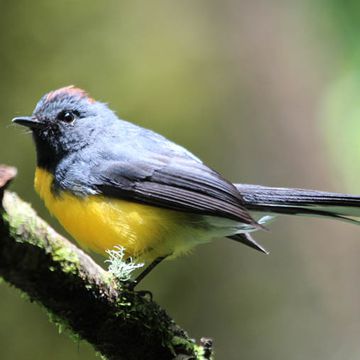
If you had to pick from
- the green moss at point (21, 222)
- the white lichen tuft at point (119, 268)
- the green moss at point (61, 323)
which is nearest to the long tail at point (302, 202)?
the white lichen tuft at point (119, 268)

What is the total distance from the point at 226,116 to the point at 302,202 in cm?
345

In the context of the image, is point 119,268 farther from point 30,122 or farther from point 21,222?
point 30,122

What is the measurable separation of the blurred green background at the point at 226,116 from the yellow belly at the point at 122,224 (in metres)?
2.63

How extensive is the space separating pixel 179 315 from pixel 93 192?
3.13 metres

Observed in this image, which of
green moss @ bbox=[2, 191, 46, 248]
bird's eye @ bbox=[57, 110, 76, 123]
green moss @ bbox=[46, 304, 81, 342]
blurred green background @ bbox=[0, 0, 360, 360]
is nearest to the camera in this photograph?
green moss @ bbox=[2, 191, 46, 248]

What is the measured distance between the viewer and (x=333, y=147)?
2.64 meters

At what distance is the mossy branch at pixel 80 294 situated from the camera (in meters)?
1.91

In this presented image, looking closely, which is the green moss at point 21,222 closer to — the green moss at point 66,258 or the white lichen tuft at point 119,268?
the green moss at point 66,258

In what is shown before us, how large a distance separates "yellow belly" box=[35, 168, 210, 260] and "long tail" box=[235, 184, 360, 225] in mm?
434

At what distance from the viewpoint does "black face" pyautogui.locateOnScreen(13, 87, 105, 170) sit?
3494 mm

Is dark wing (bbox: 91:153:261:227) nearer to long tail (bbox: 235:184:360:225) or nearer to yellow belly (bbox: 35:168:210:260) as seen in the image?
yellow belly (bbox: 35:168:210:260)

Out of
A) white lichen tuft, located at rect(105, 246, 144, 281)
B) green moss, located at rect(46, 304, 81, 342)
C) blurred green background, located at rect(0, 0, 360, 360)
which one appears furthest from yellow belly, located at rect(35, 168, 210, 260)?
blurred green background, located at rect(0, 0, 360, 360)

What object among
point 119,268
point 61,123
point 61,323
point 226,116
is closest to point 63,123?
point 61,123

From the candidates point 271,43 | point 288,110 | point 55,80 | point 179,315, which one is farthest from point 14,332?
point 271,43
